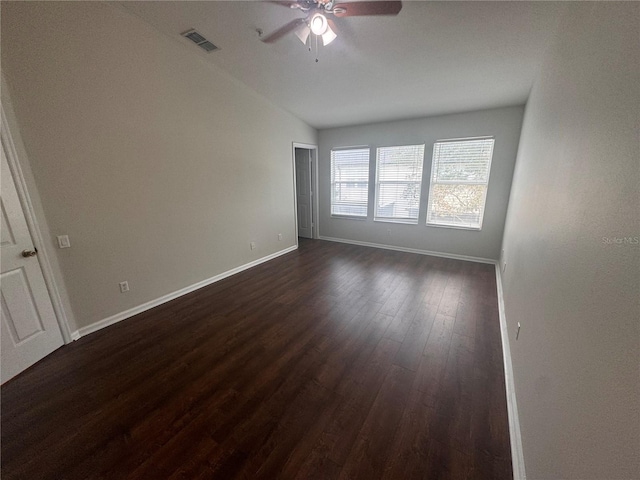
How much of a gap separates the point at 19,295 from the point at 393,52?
4.08 metres

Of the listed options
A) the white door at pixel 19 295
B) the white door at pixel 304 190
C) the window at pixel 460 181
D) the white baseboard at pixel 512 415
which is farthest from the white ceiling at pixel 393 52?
the white baseboard at pixel 512 415

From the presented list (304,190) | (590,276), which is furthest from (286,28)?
(304,190)

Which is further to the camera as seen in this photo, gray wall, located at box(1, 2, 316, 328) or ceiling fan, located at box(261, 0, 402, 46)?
gray wall, located at box(1, 2, 316, 328)

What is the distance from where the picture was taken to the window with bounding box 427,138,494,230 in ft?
13.0

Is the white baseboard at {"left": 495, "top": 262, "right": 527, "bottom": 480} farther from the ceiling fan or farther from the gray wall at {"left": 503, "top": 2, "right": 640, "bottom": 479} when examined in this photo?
the ceiling fan

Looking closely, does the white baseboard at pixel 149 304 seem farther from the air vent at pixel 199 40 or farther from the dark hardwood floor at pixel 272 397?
the air vent at pixel 199 40

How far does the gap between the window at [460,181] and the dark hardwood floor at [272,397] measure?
1947mm

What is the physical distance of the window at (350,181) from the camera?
5092 millimetres

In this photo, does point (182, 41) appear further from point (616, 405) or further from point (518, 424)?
point (518, 424)

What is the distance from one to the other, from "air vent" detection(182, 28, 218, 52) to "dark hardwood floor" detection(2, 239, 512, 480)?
3073 millimetres

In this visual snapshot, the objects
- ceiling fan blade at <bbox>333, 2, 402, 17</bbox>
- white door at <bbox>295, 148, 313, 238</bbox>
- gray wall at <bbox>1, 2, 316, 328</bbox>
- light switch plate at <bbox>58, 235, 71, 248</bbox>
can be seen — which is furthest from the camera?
white door at <bbox>295, 148, 313, 238</bbox>

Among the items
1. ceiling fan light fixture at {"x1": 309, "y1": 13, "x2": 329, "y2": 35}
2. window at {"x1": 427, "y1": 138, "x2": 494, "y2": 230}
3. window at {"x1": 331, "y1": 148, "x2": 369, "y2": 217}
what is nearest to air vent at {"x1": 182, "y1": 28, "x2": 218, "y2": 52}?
ceiling fan light fixture at {"x1": 309, "y1": 13, "x2": 329, "y2": 35}

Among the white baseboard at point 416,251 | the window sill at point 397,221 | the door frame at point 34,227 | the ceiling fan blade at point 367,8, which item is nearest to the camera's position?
the ceiling fan blade at point 367,8

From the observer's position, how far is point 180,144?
2.89 meters
